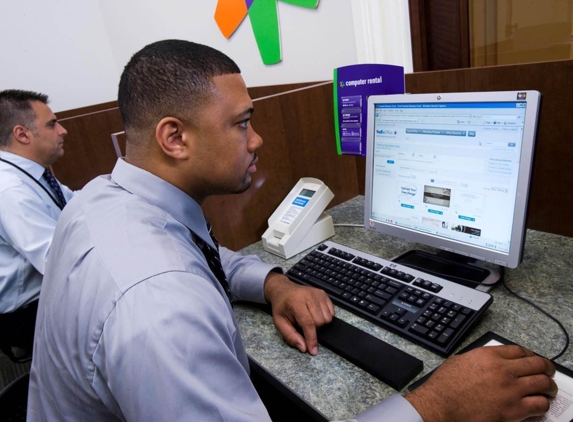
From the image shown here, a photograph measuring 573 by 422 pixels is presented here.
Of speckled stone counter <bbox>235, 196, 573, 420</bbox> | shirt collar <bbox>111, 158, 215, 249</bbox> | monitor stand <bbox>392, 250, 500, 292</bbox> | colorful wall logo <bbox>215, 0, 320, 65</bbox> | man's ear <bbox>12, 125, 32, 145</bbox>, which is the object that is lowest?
speckled stone counter <bbox>235, 196, 573, 420</bbox>

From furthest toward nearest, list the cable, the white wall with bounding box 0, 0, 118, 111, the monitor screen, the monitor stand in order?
the white wall with bounding box 0, 0, 118, 111
the monitor stand
the monitor screen
the cable

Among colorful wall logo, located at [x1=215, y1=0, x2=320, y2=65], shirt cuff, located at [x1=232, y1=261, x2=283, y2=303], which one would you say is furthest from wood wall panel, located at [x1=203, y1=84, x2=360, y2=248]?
colorful wall logo, located at [x1=215, y1=0, x2=320, y2=65]

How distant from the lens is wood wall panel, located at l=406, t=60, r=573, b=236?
2.87 ft

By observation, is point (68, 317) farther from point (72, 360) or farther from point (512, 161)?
point (512, 161)

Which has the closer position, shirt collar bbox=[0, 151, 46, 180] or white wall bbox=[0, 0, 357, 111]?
shirt collar bbox=[0, 151, 46, 180]

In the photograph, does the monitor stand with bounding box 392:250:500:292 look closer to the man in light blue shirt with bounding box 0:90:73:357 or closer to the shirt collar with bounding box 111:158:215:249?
the shirt collar with bounding box 111:158:215:249

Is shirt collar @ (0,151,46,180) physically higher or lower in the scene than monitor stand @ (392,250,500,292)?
higher

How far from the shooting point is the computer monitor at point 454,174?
750 millimetres

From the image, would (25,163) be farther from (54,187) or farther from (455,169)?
(455,169)

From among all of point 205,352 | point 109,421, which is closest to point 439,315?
point 205,352

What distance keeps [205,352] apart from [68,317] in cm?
22

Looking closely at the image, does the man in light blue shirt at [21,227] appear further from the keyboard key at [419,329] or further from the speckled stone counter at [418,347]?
the keyboard key at [419,329]

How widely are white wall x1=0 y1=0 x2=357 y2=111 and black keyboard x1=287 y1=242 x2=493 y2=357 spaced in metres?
1.31

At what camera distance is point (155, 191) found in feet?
2.31
